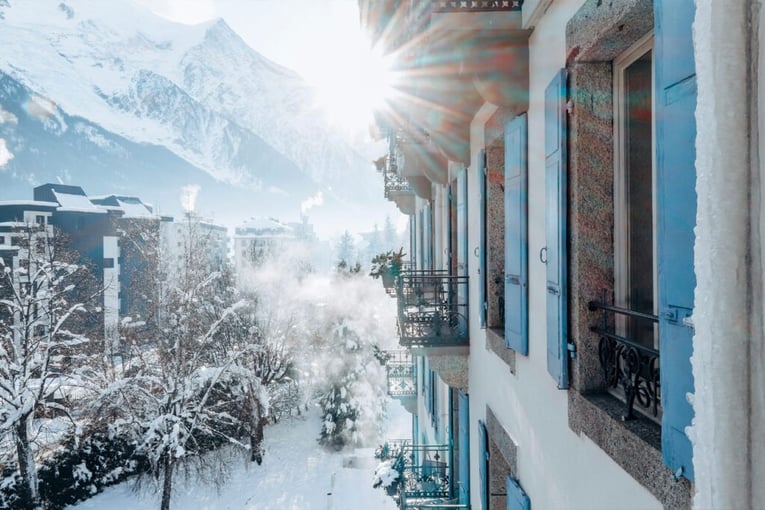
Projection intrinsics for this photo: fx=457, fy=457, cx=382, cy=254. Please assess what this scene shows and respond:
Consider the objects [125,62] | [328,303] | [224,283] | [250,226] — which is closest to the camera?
[224,283]

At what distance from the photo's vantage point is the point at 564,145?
2764 millimetres

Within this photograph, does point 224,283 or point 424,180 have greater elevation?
point 424,180

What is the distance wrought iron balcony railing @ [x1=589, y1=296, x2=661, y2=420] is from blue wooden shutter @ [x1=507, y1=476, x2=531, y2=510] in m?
1.62

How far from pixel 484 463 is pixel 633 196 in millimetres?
3777

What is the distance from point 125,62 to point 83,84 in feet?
89.5

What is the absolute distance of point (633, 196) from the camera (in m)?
2.61

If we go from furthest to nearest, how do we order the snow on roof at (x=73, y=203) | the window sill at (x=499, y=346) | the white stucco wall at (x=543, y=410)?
1. the snow on roof at (x=73, y=203)
2. the window sill at (x=499, y=346)
3. the white stucco wall at (x=543, y=410)

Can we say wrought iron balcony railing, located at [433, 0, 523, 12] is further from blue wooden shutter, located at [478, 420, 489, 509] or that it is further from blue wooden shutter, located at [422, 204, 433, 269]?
blue wooden shutter, located at [422, 204, 433, 269]

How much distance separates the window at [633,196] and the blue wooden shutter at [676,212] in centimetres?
95

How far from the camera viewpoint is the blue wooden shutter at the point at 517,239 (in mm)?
3723

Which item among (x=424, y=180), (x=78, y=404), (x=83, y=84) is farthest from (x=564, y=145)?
(x=83, y=84)

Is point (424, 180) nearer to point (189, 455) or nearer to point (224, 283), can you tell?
point (189, 455)

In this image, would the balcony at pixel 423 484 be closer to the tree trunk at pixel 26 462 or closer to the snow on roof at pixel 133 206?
the tree trunk at pixel 26 462

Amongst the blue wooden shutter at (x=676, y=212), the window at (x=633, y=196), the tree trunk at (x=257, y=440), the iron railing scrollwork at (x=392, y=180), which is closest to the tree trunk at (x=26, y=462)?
the tree trunk at (x=257, y=440)
